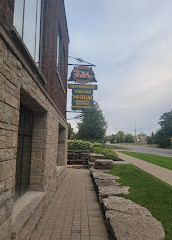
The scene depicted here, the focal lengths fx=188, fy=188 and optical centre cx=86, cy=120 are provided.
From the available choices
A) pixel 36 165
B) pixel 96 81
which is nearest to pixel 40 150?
pixel 36 165

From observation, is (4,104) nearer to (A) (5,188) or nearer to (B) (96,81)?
(A) (5,188)

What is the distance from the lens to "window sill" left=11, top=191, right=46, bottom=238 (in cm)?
275

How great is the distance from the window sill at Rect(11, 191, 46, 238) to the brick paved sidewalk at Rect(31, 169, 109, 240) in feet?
1.45

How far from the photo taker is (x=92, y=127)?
91.8 feet

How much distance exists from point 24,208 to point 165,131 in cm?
5211

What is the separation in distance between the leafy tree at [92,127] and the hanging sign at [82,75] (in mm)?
16288

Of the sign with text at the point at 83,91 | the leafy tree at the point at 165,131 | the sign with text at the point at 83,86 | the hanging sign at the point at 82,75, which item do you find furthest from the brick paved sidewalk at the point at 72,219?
the leafy tree at the point at 165,131

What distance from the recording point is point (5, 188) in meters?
2.31

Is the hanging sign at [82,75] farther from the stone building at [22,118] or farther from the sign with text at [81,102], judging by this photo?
the stone building at [22,118]

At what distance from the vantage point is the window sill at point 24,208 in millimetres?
2752

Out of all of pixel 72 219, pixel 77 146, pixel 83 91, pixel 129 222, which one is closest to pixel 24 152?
pixel 72 219

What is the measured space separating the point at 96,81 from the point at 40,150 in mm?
7670

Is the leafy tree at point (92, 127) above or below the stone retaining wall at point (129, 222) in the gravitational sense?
above

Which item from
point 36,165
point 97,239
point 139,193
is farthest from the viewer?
point 139,193
